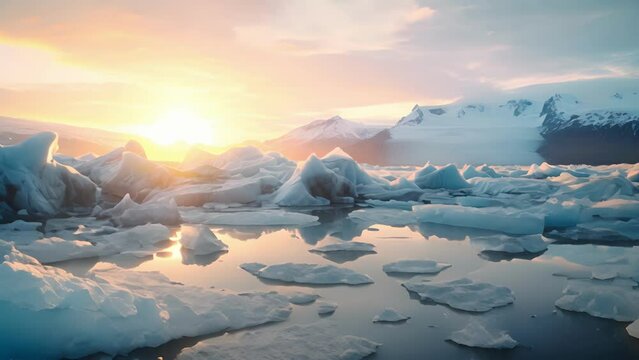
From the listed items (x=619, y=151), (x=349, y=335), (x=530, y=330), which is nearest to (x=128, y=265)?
(x=349, y=335)

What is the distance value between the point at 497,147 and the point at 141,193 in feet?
208

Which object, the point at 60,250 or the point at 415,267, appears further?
the point at 60,250

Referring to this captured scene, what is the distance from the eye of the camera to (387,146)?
83625mm

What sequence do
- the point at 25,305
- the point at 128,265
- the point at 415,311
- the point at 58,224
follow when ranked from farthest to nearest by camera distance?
the point at 58,224 < the point at 128,265 < the point at 415,311 < the point at 25,305

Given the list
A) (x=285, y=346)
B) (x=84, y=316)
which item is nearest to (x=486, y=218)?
(x=285, y=346)

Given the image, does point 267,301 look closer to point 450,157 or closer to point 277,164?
point 277,164

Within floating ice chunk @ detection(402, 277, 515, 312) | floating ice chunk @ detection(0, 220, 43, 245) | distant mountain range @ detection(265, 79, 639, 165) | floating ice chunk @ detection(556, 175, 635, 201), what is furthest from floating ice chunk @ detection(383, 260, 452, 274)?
distant mountain range @ detection(265, 79, 639, 165)

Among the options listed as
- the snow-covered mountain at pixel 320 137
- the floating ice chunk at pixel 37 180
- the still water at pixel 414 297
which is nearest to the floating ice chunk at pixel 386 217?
the still water at pixel 414 297

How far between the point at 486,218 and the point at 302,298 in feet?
20.0

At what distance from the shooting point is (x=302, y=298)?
4.11 meters

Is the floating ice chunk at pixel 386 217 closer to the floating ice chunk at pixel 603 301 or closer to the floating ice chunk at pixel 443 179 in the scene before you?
the floating ice chunk at pixel 603 301

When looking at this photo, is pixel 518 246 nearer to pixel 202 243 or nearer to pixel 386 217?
pixel 386 217

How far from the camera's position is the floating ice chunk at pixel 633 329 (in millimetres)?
3272

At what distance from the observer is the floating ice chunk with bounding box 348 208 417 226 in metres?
9.84
